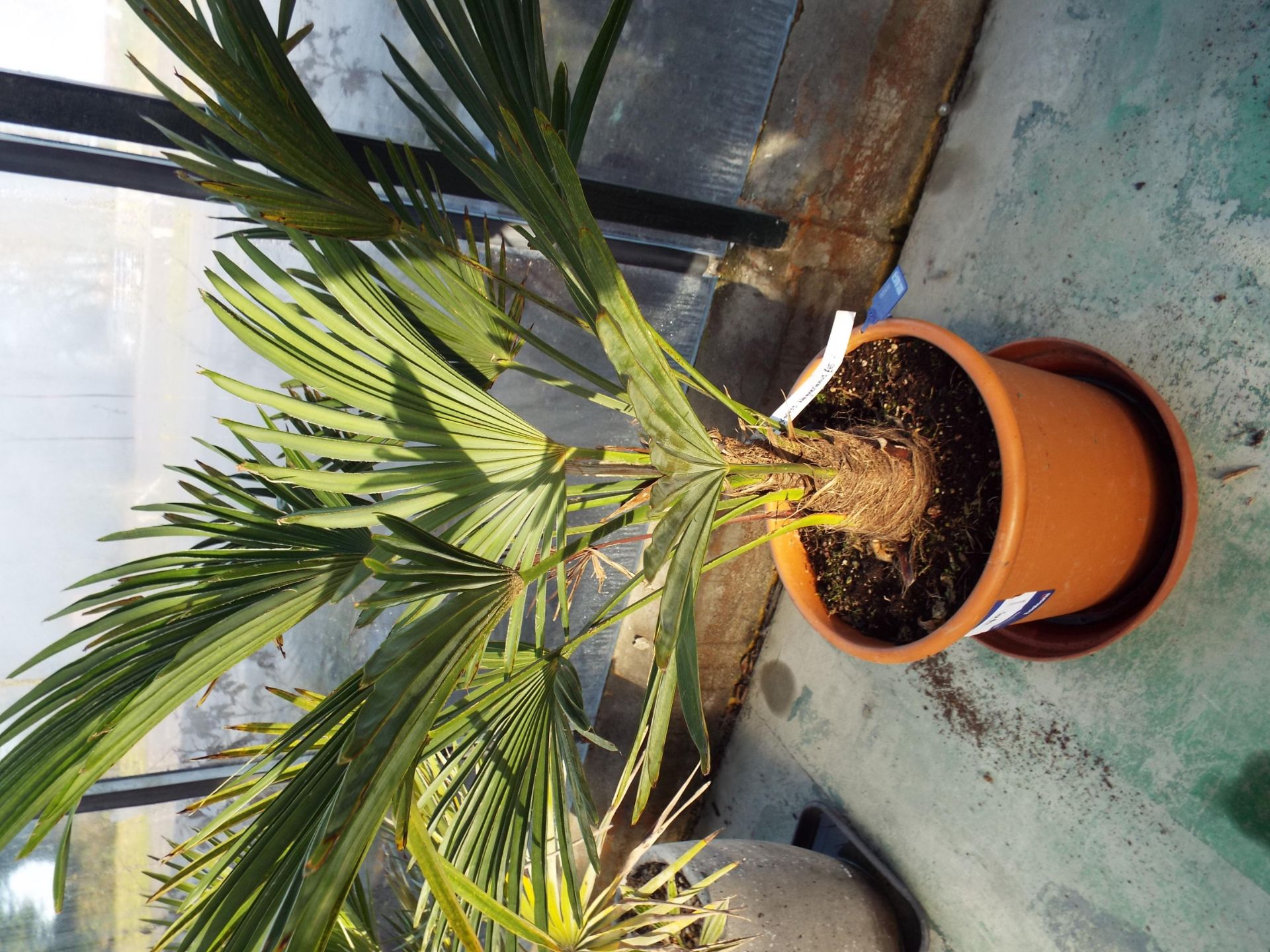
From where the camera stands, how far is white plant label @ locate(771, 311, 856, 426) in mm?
933

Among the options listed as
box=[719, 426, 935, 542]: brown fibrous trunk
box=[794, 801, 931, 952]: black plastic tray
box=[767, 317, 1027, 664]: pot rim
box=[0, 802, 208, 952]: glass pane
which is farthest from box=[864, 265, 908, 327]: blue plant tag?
box=[0, 802, 208, 952]: glass pane

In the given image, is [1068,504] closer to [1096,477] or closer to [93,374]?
[1096,477]

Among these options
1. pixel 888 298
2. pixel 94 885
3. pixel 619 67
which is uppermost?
pixel 619 67

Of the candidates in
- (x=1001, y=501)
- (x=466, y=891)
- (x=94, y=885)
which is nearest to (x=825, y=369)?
(x=1001, y=501)

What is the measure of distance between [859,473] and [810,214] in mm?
827

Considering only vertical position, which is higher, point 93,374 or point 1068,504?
point 1068,504

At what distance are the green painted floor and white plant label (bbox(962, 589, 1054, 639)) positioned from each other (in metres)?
0.23

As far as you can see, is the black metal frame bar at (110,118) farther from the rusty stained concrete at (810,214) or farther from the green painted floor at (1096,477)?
the green painted floor at (1096,477)

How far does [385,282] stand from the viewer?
Result: 36.1 inches

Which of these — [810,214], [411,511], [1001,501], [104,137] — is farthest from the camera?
[810,214]

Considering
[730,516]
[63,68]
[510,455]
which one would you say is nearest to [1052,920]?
[730,516]

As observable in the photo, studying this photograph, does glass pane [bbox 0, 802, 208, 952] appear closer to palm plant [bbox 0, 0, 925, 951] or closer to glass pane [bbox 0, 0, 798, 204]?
palm plant [bbox 0, 0, 925, 951]

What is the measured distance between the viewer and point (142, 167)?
112cm

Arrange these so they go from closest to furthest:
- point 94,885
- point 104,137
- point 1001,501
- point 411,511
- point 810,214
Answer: point 411,511, point 1001,501, point 104,137, point 94,885, point 810,214
